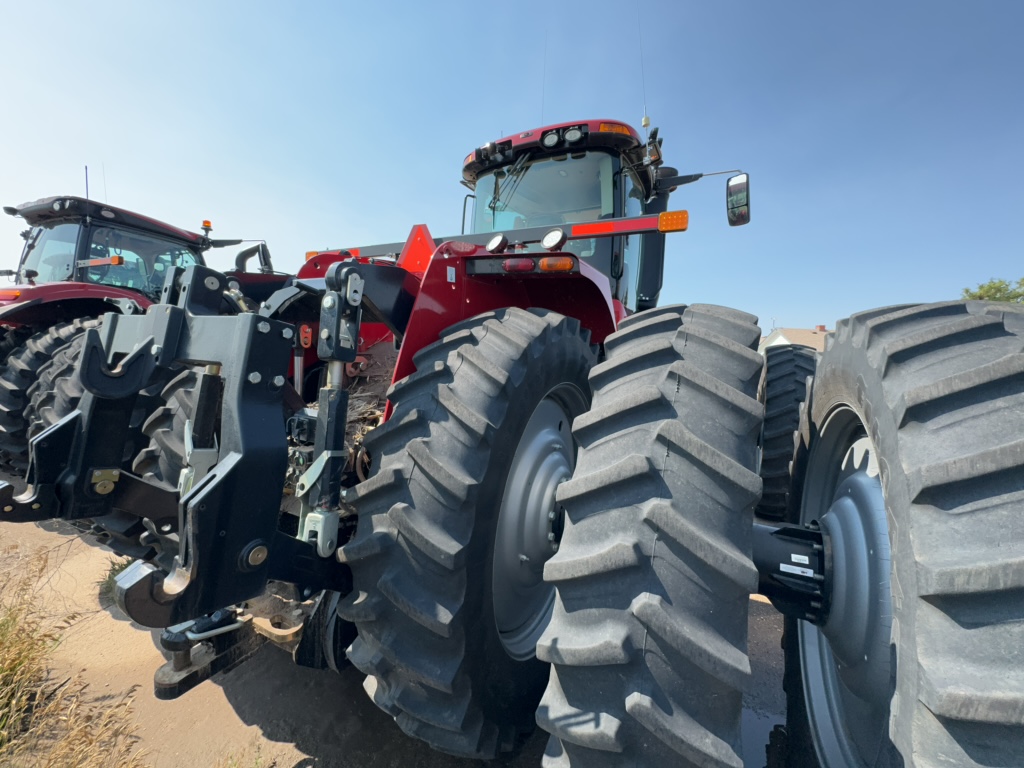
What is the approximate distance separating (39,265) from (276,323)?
6916mm

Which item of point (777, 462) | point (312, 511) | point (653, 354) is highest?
point (653, 354)

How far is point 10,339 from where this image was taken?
16.8ft

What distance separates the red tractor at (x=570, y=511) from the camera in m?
0.92

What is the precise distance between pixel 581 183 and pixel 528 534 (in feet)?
8.28

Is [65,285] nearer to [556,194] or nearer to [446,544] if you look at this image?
[556,194]

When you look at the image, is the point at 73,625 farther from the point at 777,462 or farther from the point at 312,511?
the point at 777,462

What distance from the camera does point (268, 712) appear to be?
2.32m

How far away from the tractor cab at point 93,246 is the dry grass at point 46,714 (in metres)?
4.23

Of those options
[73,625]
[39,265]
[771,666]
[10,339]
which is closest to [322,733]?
[73,625]

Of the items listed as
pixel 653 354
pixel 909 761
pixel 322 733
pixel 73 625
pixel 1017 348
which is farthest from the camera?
pixel 73 625

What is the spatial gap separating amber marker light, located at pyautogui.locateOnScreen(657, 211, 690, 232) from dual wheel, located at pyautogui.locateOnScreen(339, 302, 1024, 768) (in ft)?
2.91

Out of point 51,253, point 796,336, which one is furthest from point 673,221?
point 796,336

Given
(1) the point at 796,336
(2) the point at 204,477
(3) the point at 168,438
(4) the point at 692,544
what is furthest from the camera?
(1) the point at 796,336

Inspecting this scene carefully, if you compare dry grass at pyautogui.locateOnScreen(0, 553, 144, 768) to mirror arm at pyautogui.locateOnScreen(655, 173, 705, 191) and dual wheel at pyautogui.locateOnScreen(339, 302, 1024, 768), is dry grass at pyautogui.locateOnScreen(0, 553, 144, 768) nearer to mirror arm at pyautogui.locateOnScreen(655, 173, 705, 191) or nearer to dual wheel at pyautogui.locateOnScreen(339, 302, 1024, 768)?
dual wheel at pyautogui.locateOnScreen(339, 302, 1024, 768)
